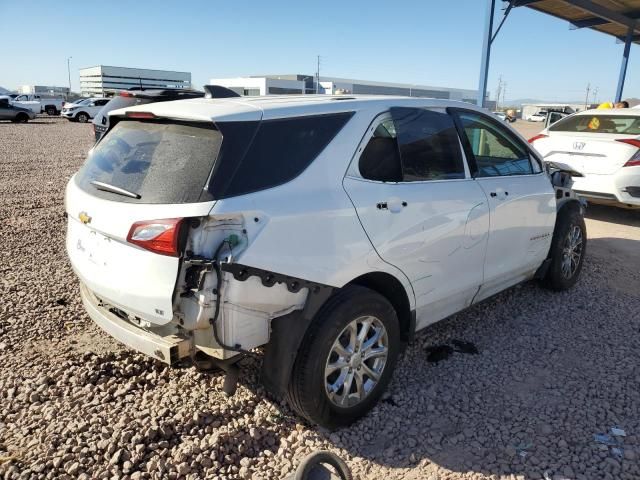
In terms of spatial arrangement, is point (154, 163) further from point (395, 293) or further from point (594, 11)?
point (594, 11)

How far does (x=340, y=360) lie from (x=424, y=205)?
1071mm

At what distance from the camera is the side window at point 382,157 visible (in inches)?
116

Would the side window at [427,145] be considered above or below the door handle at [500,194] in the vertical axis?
above

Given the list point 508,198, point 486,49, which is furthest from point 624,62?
point 508,198

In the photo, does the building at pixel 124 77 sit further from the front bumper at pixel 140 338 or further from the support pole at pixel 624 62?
the front bumper at pixel 140 338

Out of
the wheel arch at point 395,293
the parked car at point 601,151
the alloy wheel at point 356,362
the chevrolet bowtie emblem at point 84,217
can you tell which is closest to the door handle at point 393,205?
the wheel arch at point 395,293

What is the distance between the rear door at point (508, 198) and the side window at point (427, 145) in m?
0.16

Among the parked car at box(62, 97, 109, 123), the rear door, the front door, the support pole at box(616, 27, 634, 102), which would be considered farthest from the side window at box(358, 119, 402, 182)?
the parked car at box(62, 97, 109, 123)

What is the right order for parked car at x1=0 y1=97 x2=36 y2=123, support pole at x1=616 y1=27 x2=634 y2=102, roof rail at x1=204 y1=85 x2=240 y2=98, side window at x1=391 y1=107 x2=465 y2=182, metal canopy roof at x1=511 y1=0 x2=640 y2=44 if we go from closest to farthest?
1. side window at x1=391 y1=107 x2=465 y2=182
2. roof rail at x1=204 y1=85 x2=240 y2=98
3. metal canopy roof at x1=511 y1=0 x2=640 y2=44
4. support pole at x1=616 y1=27 x2=634 y2=102
5. parked car at x1=0 y1=97 x2=36 y2=123

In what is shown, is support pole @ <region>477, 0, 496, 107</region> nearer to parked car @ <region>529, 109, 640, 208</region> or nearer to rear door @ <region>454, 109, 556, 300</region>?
parked car @ <region>529, 109, 640, 208</region>

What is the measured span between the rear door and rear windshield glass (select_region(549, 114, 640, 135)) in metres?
4.27

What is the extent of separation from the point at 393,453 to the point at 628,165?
622cm

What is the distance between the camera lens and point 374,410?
3166 mm

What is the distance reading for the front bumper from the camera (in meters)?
2.47
